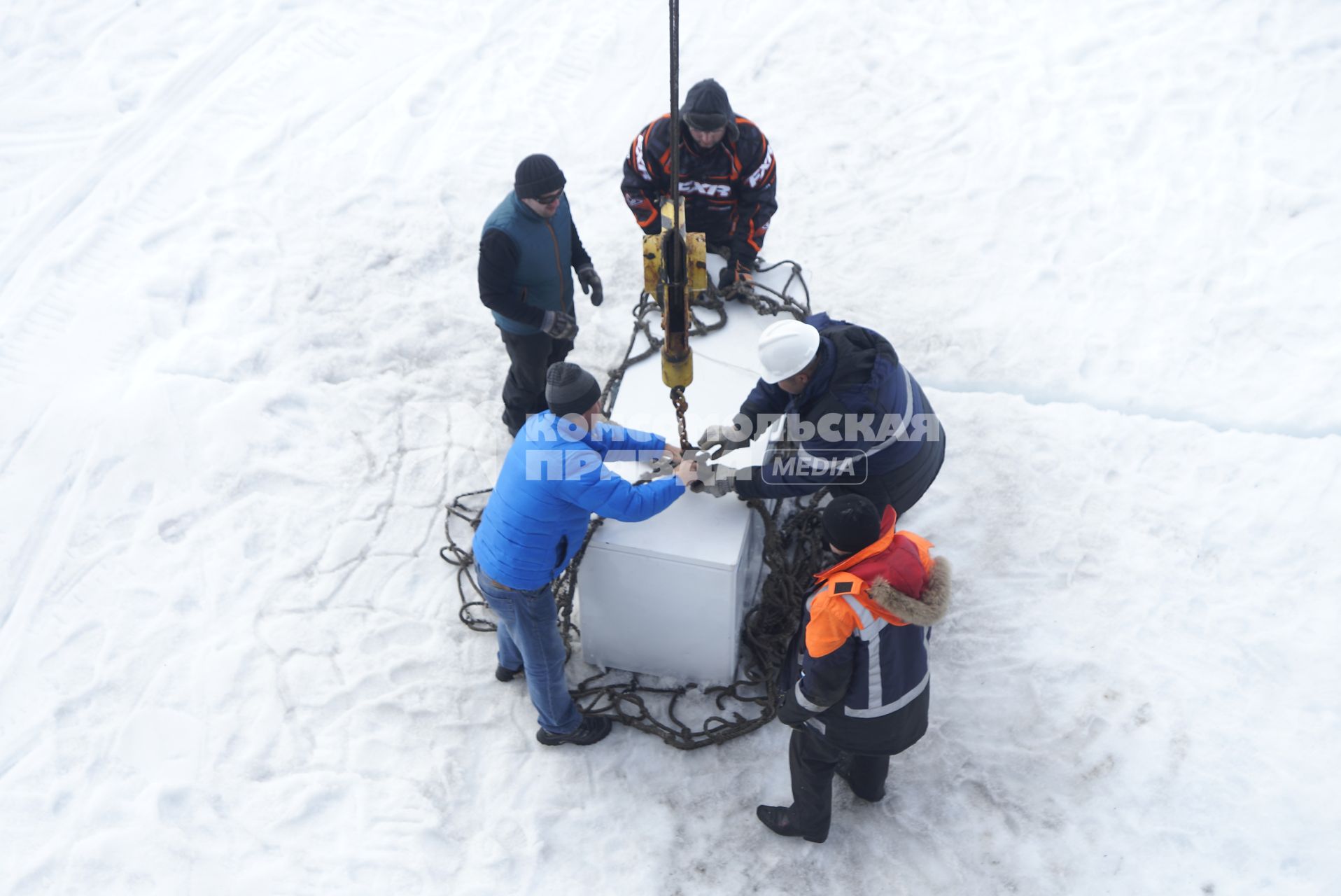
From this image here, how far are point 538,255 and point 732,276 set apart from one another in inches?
36.8

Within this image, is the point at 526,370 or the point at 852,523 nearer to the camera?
the point at 852,523

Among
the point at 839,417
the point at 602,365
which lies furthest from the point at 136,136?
the point at 839,417

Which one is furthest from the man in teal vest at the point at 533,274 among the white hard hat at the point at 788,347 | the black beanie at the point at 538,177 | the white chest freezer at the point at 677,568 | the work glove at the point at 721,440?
the white hard hat at the point at 788,347

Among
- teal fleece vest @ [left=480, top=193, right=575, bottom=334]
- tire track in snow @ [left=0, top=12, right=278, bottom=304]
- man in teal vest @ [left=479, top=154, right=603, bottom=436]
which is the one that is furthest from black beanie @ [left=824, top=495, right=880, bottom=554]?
tire track in snow @ [left=0, top=12, right=278, bottom=304]

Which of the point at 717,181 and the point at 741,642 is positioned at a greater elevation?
the point at 717,181

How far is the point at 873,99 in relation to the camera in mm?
6672

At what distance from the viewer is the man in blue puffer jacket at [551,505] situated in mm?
2822

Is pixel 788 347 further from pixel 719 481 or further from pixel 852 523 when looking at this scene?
pixel 852 523

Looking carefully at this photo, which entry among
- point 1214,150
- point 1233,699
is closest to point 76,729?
point 1233,699

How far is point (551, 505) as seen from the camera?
287cm

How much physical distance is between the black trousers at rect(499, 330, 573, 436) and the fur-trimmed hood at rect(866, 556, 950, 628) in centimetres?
228

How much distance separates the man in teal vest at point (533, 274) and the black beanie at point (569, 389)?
42.6 inches

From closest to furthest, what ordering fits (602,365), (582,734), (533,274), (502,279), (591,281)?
(582,734) < (502,279) < (533,274) < (591,281) < (602,365)

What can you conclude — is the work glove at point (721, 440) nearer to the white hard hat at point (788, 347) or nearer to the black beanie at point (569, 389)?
the white hard hat at point (788, 347)
